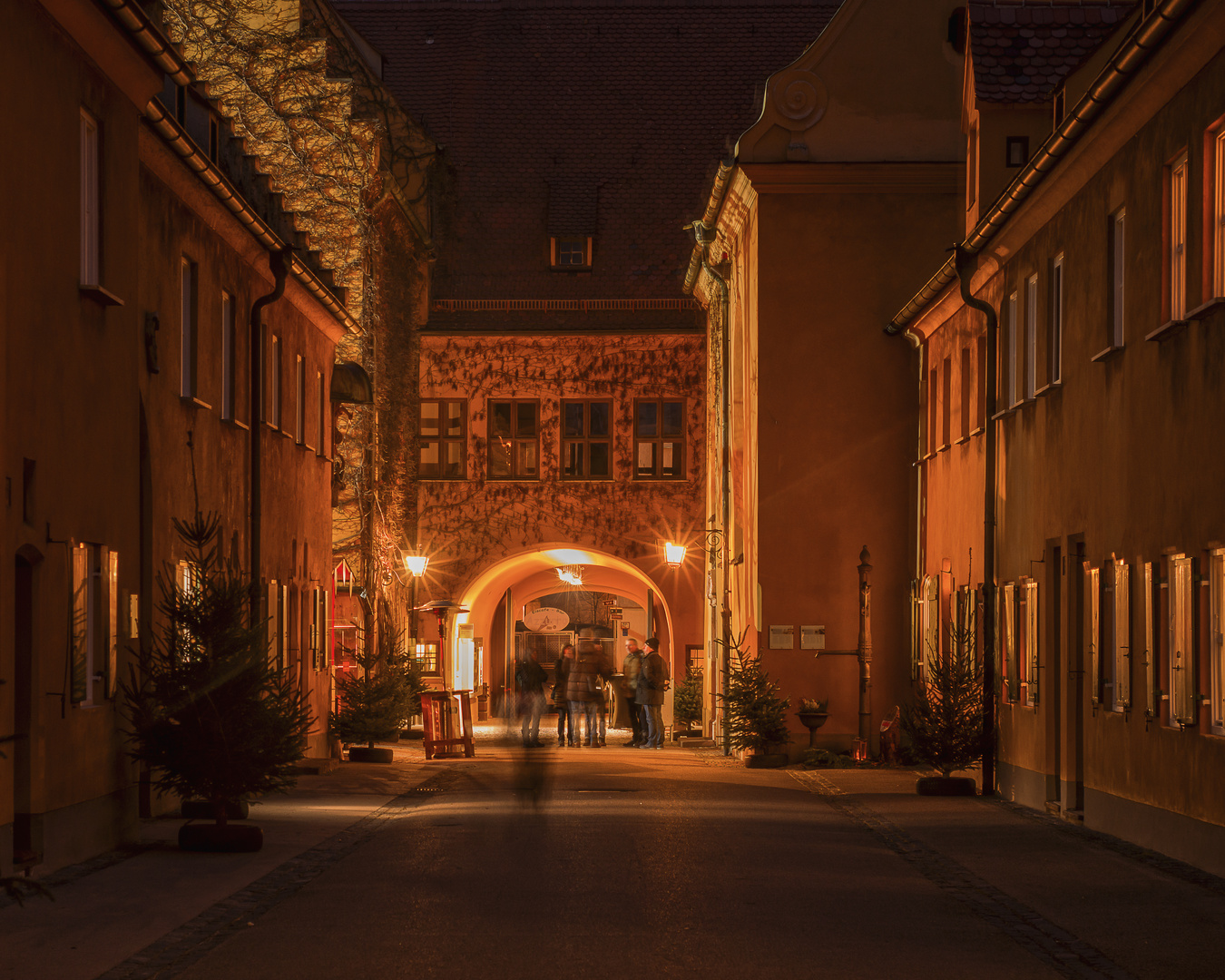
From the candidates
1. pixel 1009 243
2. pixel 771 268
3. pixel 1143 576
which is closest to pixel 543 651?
pixel 771 268

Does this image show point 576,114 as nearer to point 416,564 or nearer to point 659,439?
point 659,439

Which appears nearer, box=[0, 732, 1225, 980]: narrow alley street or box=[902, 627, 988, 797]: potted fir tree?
box=[0, 732, 1225, 980]: narrow alley street

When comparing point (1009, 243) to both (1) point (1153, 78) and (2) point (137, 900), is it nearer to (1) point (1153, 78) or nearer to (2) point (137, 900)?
(1) point (1153, 78)

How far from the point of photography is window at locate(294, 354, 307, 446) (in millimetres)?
27062

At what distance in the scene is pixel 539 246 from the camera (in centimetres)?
4288

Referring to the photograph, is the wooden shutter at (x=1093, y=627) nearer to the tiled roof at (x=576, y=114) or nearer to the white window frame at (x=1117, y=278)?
the white window frame at (x=1117, y=278)

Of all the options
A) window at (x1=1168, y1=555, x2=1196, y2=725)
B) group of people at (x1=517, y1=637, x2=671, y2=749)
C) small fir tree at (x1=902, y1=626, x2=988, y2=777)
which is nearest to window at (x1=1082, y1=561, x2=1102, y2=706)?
window at (x1=1168, y1=555, x2=1196, y2=725)

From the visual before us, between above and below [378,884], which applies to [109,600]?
above

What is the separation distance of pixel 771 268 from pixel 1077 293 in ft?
36.3

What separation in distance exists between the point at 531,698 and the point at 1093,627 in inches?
348

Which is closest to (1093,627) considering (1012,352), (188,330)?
(1012,352)

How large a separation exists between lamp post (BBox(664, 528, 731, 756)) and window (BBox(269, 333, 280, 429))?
7726 mm

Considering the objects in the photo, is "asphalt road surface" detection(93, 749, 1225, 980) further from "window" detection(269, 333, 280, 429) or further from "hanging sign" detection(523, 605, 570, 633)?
"hanging sign" detection(523, 605, 570, 633)

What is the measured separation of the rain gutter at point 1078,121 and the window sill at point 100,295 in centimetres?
783
